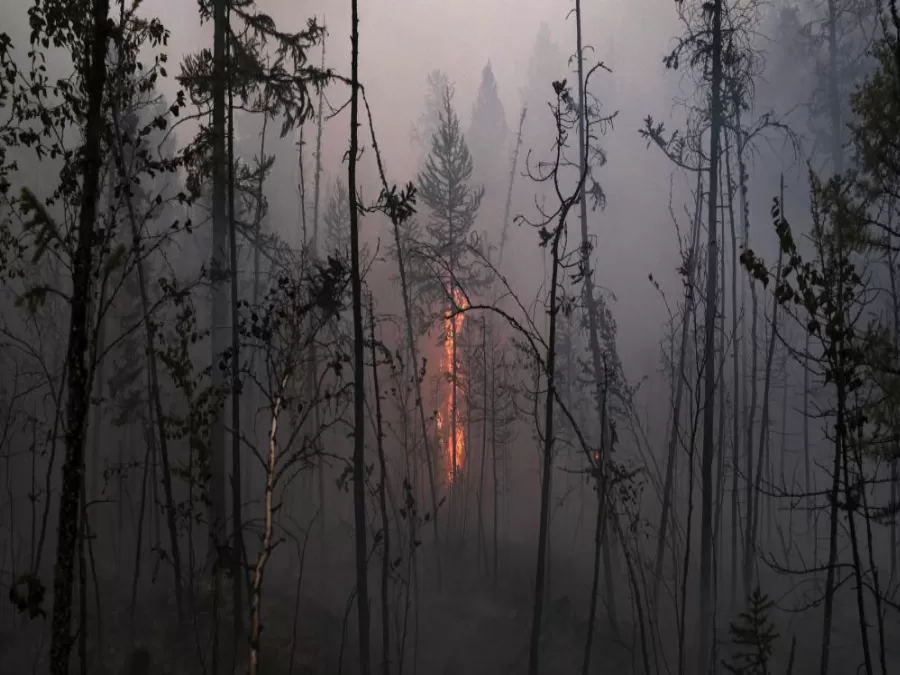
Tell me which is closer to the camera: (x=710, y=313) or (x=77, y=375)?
(x=77, y=375)

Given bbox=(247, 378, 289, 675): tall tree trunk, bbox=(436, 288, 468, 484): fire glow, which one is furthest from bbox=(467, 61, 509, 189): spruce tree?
bbox=(247, 378, 289, 675): tall tree trunk

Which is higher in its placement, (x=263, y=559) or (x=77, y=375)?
(x=77, y=375)

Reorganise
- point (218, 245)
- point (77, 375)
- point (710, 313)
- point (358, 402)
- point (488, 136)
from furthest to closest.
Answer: point (488, 136), point (218, 245), point (710, 313), point (358, 402), point (77, 375)

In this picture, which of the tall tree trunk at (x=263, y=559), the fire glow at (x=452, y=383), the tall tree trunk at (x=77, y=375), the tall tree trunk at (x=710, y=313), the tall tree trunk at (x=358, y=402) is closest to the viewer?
the tall tree trunk at (x=77, y=375)

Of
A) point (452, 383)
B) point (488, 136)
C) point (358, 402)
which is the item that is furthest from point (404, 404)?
point (488, 136)

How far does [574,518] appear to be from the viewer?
103 feet

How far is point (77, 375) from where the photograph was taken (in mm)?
5285

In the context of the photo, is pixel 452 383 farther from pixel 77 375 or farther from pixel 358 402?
pixel 77 375

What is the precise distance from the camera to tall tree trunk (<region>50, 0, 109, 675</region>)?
5.18m

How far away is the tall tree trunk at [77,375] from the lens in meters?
5.18

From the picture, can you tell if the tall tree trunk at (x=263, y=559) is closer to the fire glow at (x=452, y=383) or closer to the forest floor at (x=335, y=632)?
the forest floor at (x=335, y=632)

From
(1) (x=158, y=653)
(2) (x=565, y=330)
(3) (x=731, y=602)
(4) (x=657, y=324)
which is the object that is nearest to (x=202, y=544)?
(1) (x=158, y=653)

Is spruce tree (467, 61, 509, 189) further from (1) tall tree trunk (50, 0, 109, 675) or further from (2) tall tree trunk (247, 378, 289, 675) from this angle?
(1) tall tree trunk (50, 0, 109, 675)

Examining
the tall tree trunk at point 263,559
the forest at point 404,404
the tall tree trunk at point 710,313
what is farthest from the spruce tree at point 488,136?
the tall tree trunk at point 263,559
